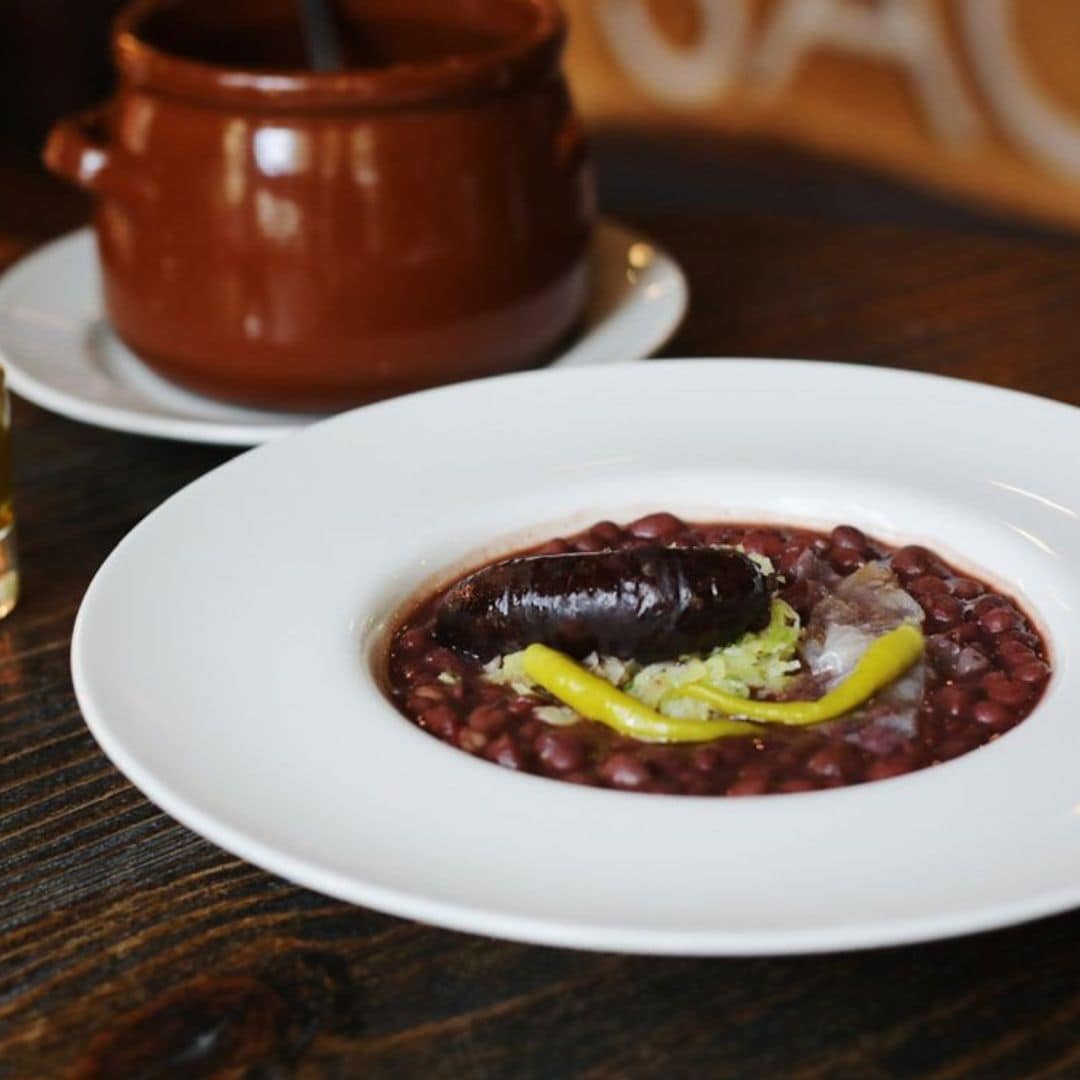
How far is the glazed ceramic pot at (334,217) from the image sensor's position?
1889 millimetres

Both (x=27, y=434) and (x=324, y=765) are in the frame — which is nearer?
(x=324, y=765)

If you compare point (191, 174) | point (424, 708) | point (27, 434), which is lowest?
point (27, 434)

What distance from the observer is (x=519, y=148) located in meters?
1.98

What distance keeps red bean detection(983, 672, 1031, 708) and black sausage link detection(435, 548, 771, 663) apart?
183mm

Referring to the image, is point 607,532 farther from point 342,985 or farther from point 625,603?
point 342,985

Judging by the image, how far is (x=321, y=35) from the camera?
2119mm

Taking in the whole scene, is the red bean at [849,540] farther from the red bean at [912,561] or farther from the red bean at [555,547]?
the red bean at [555,547]

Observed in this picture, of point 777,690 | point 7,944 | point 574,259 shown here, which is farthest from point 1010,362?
point 7,944

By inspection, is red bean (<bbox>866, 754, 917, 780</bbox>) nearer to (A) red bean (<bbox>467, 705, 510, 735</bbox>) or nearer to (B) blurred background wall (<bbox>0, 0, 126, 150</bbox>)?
(A) red bean (<bbox>467, 705, 510, 735</bbox>)

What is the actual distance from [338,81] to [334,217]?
0.15 meters

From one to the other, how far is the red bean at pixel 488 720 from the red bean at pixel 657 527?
358 mm

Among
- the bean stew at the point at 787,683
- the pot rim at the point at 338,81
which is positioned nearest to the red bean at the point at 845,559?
the bean stew at the point at 787,683

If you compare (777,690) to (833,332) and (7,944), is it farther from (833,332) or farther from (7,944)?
(833,332)

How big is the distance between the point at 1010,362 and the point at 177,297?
1.06m
